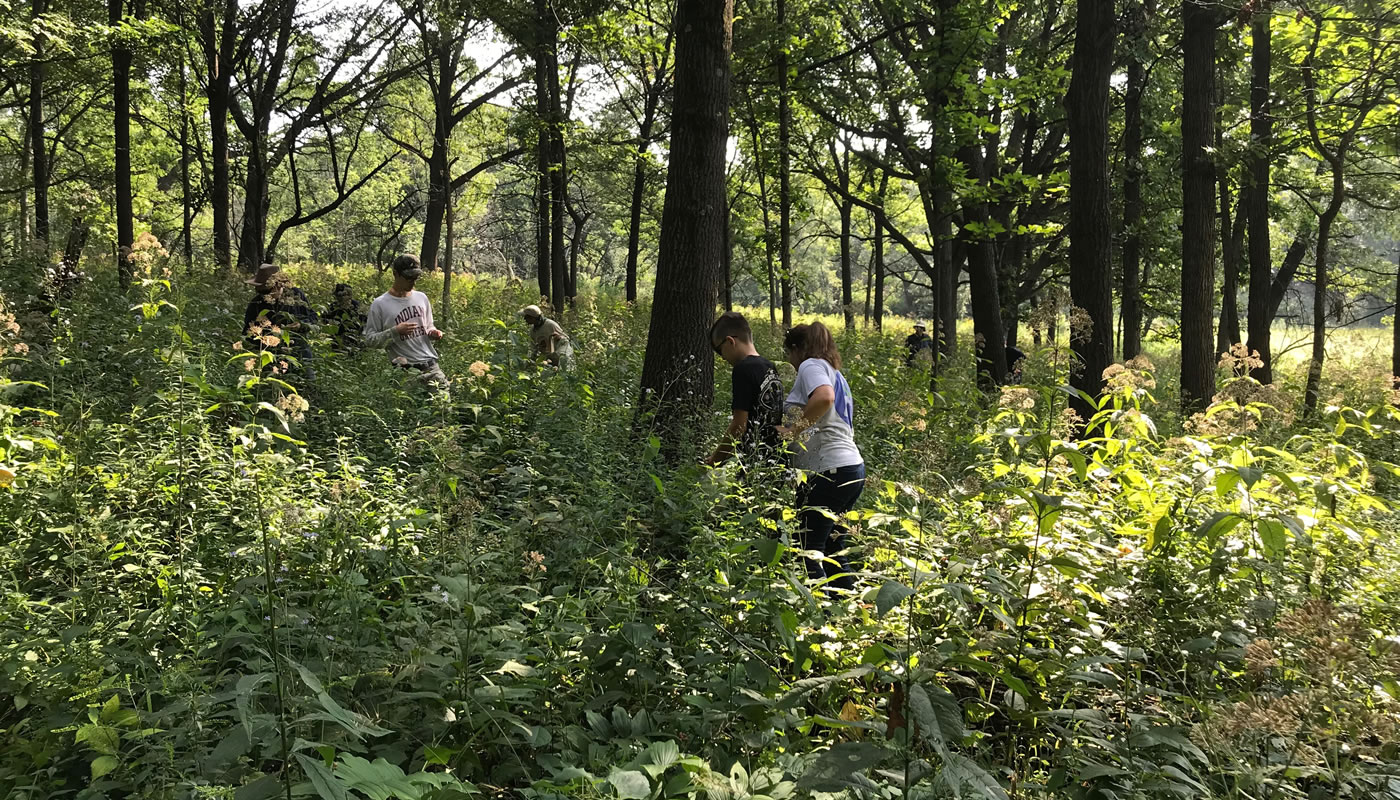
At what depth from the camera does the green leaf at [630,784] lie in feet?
6.88

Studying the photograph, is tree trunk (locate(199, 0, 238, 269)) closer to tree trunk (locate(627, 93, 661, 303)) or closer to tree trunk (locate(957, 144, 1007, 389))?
tree trunk (locate(627, 93, 661, 303))

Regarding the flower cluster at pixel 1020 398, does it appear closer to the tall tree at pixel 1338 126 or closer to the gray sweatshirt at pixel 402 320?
the gray sweatshirt at pixel 402 320

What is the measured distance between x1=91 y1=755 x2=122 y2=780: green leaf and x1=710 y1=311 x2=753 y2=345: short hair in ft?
13.4

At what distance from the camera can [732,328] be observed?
543 centimetres

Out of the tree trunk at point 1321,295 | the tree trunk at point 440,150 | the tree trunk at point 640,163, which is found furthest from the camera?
the tree trunk at point 440,150

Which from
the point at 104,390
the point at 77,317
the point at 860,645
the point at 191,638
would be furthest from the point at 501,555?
the point at 77,317

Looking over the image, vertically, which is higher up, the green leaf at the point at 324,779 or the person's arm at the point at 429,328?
the person's arm at the point at 429,328

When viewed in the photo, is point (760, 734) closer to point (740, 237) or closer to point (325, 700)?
point (325, 700)

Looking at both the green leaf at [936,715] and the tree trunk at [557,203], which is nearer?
the green leaf at [936,715]

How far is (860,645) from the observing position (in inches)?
119

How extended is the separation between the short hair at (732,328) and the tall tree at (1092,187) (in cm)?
430

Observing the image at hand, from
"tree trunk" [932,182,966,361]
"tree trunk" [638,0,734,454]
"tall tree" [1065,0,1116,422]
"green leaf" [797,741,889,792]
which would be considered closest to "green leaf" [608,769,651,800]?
"green leaf" [797,741,889,792]

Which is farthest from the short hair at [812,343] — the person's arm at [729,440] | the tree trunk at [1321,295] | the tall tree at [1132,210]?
the tall tree at [1132,210]

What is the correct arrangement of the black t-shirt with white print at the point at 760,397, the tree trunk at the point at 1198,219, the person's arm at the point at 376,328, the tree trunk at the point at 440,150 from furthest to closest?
the tree trunk at the point at 440,150, the tree trunk at the point at 1198,219, the person's arm at the point at 376,328, the black t-shirt with white print at the point at 760,397
